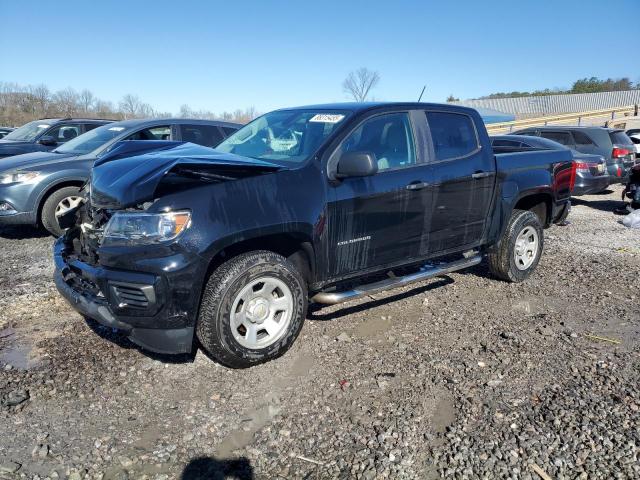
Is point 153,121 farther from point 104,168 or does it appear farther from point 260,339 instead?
point 260,339

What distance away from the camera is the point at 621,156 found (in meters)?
11.3

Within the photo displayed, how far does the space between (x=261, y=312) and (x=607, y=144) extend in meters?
11.0

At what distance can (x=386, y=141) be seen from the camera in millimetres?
4113

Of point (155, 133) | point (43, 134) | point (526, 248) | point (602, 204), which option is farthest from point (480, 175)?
point (43, 134)

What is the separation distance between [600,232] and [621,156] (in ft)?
14.1

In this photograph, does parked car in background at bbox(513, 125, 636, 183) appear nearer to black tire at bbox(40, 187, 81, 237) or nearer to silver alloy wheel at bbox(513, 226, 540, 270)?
silver alloy wheel at bbox(513, 226, 540, 270)

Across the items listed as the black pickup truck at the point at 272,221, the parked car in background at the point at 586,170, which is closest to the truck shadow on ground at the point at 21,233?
the black pickup truck at the point at 272,221

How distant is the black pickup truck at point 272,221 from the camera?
3.05m

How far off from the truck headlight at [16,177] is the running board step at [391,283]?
15.8 feet

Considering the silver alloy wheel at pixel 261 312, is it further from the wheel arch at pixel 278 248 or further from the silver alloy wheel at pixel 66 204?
the silver alloy wheel at pixel 66 204

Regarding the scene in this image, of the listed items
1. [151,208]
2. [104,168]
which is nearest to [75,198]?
[104,168]

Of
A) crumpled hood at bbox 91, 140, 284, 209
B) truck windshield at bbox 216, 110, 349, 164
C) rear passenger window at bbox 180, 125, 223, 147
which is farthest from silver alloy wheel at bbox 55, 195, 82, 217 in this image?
crumpled hood at bbox 91, 140, 284, 209

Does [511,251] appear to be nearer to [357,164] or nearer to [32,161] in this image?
[357,164]

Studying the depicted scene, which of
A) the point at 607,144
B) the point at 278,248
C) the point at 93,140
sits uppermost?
the point at 607,144
